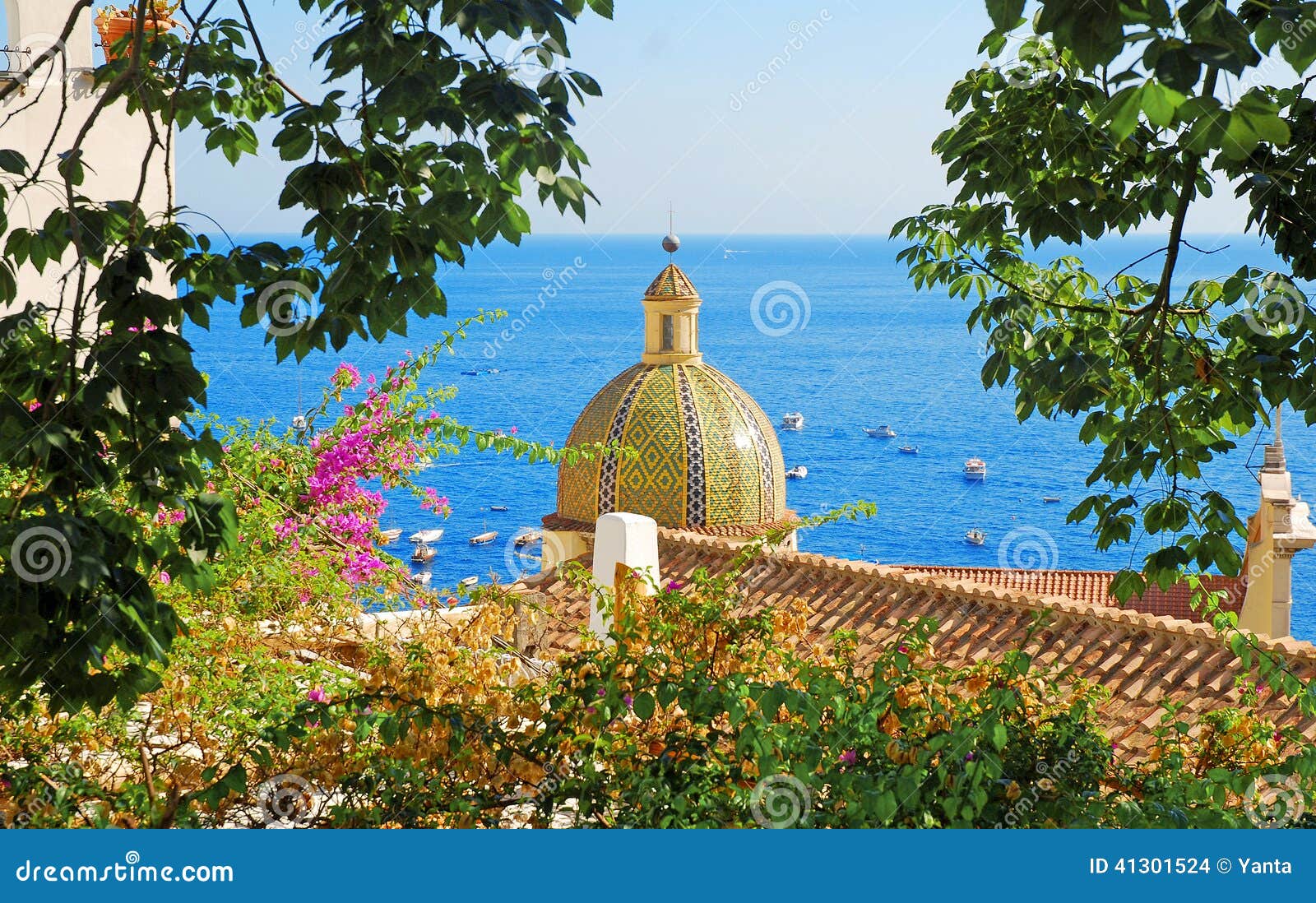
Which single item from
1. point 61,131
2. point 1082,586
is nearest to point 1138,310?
point 61,131

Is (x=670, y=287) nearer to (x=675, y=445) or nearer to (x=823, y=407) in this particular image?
(x=675, y=445)

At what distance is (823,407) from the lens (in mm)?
91500

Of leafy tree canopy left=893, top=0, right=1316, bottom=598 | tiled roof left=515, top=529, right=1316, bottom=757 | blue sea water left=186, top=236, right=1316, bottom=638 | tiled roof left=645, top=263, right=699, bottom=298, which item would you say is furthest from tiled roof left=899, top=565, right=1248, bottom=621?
blue sea water left=186, top=236, right=1316, bottom=638

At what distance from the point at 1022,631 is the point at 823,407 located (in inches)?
3293

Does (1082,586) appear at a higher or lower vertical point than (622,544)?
higher

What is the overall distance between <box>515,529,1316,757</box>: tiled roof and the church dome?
12.9ft

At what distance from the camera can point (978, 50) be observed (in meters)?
4.59

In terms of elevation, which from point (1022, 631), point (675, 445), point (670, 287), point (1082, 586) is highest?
point (670, 287)

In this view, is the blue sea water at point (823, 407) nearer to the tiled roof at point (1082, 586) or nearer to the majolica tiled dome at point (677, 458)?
the tiled roof at point (1082, 586)

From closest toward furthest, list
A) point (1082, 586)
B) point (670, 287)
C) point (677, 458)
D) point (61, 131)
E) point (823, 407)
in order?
1. point (61, 131)
2. point (677, 458)
3. point (670, 287)
4. point (1082, 586)
5. point (823, 407)

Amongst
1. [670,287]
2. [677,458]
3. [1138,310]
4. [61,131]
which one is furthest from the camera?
[670,287]

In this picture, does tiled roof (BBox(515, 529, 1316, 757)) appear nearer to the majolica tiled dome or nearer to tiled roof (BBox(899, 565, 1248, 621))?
the majolica tiled dome

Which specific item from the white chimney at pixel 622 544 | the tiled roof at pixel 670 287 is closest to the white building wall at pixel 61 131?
the white chimney at pixel 622 544

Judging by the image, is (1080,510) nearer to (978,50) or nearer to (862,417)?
(978,50)
